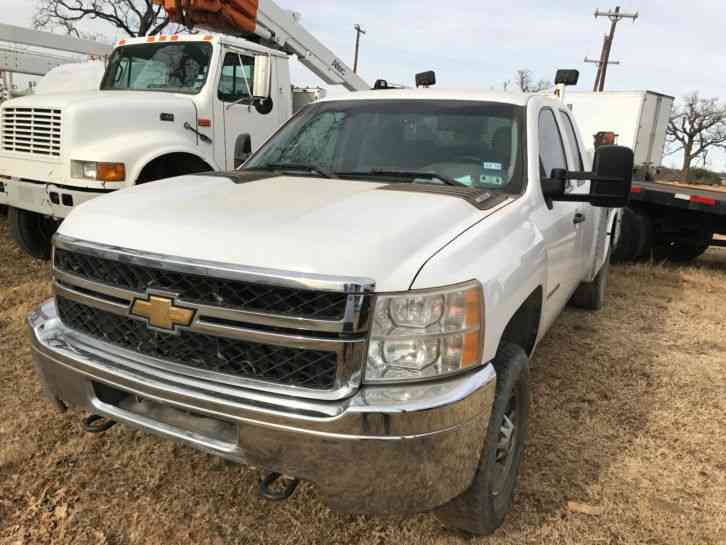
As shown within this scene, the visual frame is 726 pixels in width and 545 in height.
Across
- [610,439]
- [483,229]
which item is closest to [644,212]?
[610,439]

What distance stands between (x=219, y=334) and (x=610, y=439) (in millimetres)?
2349

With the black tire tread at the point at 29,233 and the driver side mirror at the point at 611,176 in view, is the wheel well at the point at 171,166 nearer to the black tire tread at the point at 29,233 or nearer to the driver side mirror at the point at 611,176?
the black tire tread at the point at 29,233

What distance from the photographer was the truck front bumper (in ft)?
16.6

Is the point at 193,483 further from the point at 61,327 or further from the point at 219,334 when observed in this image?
the point at 219,334

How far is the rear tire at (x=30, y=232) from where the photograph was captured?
20.3 feet

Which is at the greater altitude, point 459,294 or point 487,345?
point 459,294

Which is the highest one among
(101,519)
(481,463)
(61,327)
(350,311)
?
(350,311)

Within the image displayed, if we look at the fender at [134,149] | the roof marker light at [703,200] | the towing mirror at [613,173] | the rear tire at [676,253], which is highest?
the towing mirror at [613,173]

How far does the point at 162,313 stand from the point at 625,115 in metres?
16.0

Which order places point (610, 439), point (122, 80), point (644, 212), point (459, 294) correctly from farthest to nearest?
point (644, 212) → point (122, 80) → point (610, 439) → point (459, 294)

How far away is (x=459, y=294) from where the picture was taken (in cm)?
189

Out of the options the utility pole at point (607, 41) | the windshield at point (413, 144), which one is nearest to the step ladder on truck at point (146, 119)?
the windshield at point (413, 144)

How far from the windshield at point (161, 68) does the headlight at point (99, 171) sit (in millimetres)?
1524

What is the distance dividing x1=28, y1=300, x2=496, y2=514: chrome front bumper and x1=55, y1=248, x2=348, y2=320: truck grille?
0.89ft
